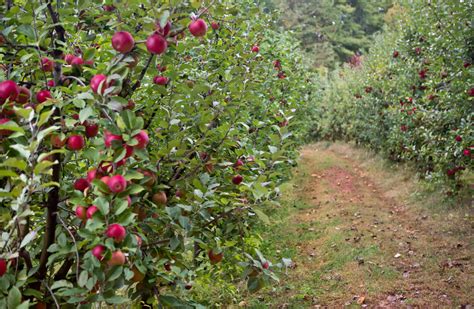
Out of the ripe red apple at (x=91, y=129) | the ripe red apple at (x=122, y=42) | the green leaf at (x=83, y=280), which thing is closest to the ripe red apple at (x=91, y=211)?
the green leaf at (x=83, y=280)

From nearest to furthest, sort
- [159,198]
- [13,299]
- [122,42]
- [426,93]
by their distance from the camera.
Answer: [13,299] < [122,42] < [159,198] < [426,93]

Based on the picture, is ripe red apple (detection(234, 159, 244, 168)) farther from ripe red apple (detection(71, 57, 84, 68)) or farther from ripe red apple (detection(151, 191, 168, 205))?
ripe red apple (detection(71, 57, 84, 68))

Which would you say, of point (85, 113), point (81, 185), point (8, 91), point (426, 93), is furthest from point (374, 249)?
point (8, 91)

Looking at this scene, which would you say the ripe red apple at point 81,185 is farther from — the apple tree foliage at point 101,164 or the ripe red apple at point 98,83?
the ripe red apple at point 98,83

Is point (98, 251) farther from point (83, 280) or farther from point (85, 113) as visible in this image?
point (85, 113)

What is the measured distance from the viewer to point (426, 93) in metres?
8.49

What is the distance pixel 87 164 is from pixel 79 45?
0.66m

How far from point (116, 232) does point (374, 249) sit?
5788mm

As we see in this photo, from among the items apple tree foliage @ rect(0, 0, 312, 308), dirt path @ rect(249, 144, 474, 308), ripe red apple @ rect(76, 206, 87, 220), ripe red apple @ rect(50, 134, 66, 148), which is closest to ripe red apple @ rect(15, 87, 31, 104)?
apple tree foliage @ rect(0, 0, 312, 308)

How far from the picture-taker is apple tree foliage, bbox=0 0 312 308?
5.42 feet

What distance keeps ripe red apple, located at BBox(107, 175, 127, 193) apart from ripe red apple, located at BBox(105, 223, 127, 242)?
0.12 metres

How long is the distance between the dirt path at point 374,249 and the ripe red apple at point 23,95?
402cm

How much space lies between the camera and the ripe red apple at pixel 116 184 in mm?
1616

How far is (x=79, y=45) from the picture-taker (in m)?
2.56
